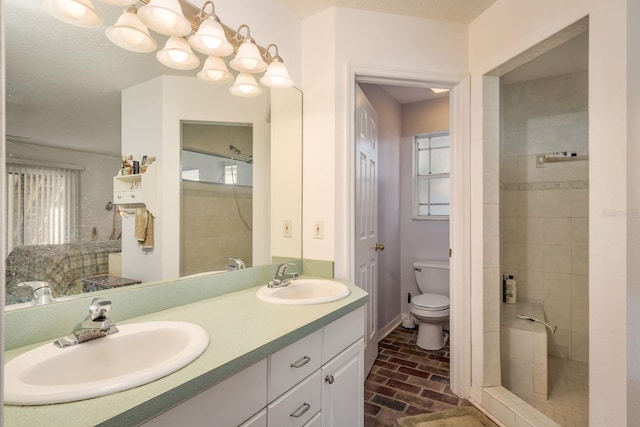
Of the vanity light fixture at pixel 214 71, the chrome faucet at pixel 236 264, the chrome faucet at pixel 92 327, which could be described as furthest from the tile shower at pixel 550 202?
the chrome faucet at pixel 92 327

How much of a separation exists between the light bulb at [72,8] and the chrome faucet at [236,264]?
1060mm

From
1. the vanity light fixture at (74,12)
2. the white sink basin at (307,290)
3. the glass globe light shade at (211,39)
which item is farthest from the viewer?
the white sink basin at (307,290)

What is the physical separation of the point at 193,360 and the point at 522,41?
208 centimetres

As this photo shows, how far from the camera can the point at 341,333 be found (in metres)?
1.32

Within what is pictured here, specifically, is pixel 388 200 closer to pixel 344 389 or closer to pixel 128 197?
pixel 344 389

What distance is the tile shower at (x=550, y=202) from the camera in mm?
2453

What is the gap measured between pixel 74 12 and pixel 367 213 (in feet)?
6.11

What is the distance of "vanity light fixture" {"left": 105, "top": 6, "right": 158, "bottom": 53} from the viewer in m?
1.09

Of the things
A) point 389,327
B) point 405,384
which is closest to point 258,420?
point 405,384

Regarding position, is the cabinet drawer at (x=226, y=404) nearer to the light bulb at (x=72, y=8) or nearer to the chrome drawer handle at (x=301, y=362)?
the chrome drawer handle at (x=301, y=362)

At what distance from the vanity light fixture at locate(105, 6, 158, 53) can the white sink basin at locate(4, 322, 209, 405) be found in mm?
976

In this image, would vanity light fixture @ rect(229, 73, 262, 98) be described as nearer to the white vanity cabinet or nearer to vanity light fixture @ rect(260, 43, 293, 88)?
vanity light fixture @ rect(260, 43, 293, 88)

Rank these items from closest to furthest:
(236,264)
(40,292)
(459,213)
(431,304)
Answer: (40,292) → (236,264) → (459,213) → (431,304)

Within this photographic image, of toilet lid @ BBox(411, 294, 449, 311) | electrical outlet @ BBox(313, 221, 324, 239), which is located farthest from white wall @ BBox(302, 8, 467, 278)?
toilet lid @ BBox(411, 294, 449, 311)
